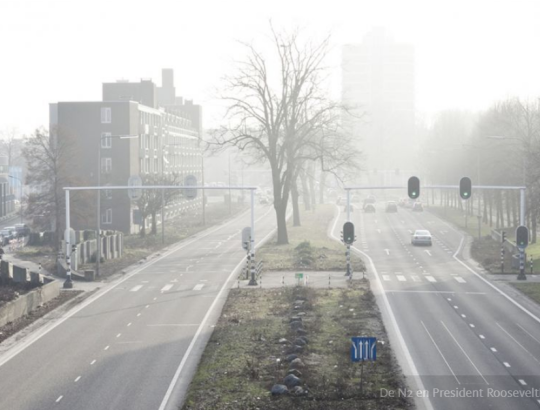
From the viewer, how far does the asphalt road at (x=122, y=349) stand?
26.8 m

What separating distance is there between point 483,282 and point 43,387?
3288cm

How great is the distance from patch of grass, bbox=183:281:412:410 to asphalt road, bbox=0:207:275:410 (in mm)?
948

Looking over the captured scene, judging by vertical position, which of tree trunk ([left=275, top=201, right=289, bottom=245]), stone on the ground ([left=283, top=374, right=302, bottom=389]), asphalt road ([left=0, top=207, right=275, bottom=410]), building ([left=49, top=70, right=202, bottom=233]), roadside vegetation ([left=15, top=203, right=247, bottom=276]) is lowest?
asphalt road ([left=0, top=207, right=275, bottom=410])

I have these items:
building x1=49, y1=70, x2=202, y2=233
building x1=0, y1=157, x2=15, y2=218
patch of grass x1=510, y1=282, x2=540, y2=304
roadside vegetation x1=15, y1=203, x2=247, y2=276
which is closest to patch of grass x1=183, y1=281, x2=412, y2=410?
patch of grass x1=510, y1=282, x2=540, y2=304

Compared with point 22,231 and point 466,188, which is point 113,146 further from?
point 466,188

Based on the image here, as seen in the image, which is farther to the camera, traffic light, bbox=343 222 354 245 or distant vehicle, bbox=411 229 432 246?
distant vehicle, bbox=411 229 432 246

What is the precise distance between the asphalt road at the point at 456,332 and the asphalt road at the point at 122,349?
8524mm

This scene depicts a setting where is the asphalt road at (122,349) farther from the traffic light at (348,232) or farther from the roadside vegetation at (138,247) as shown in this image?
the traffic light at (348,232)

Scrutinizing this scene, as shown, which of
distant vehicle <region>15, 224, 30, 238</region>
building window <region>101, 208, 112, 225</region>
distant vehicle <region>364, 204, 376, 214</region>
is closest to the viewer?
distant vehicle <region>15, 224, 30, 238</region>

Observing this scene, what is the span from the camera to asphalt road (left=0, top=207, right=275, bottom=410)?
26.8 meters

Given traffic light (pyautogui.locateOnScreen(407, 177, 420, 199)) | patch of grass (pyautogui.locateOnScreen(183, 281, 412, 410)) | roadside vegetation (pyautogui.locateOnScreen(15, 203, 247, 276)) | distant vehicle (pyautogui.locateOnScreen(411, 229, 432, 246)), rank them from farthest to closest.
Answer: distant vehicle (pyautogui.locateOnScreen(411, 229, 432, 246)) < roadside vegetation (pyautogui.locateOnScreen(15, 203, 247, 276)) < traffic light (pyautogui.locateOnScreen(407, 177, 420, 199)) < patch of grass (pyautogui.locateOnScreen(183, 281, 412, 410))

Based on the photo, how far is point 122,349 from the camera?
33719mm

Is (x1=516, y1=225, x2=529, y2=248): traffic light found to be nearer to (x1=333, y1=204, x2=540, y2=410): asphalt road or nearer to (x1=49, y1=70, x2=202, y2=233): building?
(x1=333, y1=204, x2=540, y2=410): asphalt road

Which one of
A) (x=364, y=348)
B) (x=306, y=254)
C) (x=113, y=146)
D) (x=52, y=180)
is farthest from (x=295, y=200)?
(x=364, y=348)
